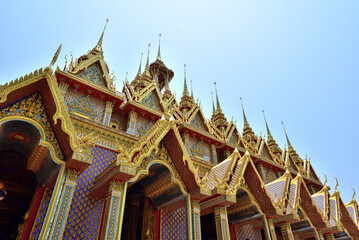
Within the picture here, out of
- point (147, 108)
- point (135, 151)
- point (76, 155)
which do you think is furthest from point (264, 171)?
point (76, 155)

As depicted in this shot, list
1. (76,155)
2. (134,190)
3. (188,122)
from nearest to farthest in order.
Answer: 1. (76,155)
2. (134,190)
3. (188,122)

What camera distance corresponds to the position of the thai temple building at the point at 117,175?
241 inches

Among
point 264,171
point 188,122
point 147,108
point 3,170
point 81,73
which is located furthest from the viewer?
point 264,171

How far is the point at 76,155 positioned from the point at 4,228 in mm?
5478

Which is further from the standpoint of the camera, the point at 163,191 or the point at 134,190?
the point at 134,190

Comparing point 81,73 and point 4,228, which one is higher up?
point 81,73

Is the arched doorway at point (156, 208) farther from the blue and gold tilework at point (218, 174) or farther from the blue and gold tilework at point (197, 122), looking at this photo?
the blue and gold tilework at point (197, 122)

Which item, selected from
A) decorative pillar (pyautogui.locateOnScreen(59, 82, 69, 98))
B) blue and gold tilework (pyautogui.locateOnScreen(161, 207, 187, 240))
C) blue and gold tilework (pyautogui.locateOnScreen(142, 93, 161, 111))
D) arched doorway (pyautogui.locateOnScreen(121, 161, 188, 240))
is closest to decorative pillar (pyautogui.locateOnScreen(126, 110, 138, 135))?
blue and gold tilework (pyautogui.locateOnScreen(142, 93, 161, 111))

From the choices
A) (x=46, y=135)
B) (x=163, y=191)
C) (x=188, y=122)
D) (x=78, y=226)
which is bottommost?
(x=78, y=226)

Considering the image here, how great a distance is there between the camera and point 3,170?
821 centimetres

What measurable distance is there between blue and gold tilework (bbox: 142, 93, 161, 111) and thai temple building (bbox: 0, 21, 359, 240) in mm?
76

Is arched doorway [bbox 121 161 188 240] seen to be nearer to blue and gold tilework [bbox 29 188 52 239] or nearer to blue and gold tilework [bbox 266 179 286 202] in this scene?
blue and gold tilework [bbox 29 188 52 239]

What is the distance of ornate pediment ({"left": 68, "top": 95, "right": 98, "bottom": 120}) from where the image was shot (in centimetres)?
984

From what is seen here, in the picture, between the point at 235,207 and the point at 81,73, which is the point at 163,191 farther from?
the point at 81,73
